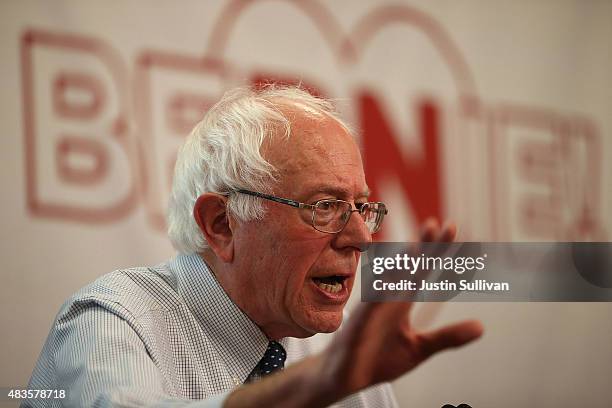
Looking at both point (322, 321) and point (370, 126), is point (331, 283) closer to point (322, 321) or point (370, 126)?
point (322, 321)

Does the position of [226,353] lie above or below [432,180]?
below

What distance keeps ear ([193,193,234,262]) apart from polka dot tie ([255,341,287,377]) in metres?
0.20

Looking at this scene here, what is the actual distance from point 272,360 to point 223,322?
4.6 inches

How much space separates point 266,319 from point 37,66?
3.58 ft

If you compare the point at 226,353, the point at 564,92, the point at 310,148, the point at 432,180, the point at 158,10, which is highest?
the point at 158,10

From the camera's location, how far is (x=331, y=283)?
131 centimetres

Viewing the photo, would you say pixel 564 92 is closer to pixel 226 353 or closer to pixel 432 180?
pixel 432 180

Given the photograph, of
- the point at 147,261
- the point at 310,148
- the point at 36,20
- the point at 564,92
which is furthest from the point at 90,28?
the point at 564,92

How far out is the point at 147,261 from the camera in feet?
6.84

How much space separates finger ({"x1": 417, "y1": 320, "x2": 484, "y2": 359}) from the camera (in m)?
0.78

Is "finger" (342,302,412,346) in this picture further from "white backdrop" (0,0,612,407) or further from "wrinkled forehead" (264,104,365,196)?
"white backdrop" (0,0,612,407)

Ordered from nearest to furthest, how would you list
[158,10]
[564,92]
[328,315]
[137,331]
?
[137,331], [328,315], [158,10], [564,92]

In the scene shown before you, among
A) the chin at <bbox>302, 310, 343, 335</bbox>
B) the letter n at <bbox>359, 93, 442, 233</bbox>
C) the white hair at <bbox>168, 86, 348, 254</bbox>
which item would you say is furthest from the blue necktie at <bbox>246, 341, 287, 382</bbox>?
the letter n at <bbox>359, 93, 442, 233</bbox>

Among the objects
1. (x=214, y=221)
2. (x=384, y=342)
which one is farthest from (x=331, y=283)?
(x=384, y=342)
